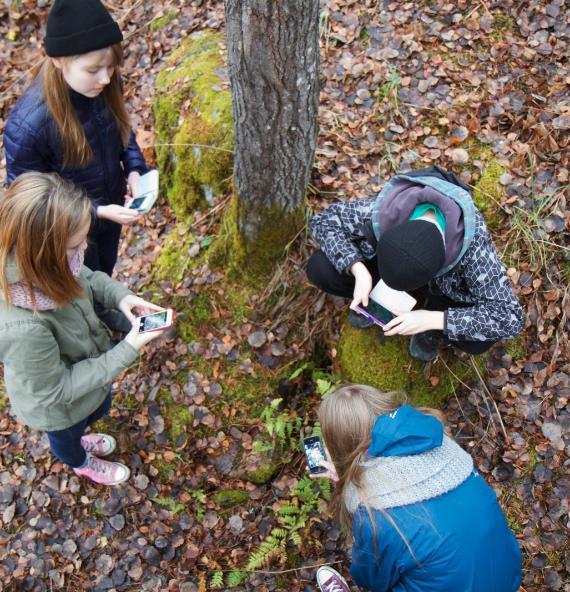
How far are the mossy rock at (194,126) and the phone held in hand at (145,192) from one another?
2.34ft

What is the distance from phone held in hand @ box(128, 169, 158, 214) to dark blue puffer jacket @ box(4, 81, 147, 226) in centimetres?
13

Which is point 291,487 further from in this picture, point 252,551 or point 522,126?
point 522,126

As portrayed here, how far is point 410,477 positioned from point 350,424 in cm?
42

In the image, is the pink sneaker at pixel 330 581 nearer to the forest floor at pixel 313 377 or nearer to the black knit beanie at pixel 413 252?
the forest floor at pixel 313 377

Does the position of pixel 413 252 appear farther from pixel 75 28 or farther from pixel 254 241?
pixel 75 28

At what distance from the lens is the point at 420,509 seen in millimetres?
2533

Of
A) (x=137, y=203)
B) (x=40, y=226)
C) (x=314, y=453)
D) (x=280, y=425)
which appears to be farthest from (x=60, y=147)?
(x=314, y=453)

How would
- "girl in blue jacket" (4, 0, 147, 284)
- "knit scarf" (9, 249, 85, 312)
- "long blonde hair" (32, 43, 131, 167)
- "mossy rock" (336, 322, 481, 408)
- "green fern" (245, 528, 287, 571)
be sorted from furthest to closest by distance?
"mossy rock" (336, 322, 481, 408), "green fern" (245, 528, 287, 571), "long blonde hair" (32, 43, 131, 167), "girl in blue jacket" (4, 0, 147, 284), "knit scarf" (9, 249, 85, 312)

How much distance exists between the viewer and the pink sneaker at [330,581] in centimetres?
360

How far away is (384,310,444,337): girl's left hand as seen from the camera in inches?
132

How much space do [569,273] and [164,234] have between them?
376cm

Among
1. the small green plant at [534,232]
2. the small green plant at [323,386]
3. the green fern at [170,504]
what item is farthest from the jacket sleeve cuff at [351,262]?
the green fern at [170,504]

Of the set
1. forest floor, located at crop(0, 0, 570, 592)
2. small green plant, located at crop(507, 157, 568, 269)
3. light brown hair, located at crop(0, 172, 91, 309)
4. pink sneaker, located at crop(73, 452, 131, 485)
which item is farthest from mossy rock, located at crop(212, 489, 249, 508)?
small green plant, located at crop(507, 157, 568, 269)

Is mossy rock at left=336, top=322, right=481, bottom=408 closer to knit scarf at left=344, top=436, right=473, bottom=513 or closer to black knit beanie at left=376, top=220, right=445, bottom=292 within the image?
black knit beanie at left=376, top=220, right=445, bottom=292
